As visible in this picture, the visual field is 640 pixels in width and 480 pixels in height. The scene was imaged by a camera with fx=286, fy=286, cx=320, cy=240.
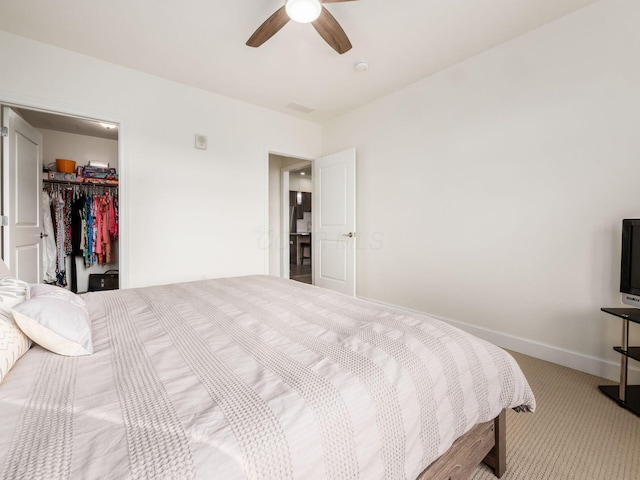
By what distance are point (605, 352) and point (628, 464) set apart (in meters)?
0.98

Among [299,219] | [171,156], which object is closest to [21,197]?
[171,156]

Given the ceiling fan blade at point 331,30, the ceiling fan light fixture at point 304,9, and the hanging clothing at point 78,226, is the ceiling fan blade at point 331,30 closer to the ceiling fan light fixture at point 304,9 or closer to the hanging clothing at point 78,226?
the ceiling fan light fixture at point 304,9

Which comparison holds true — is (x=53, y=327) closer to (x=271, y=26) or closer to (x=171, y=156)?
(x=271, y=26)

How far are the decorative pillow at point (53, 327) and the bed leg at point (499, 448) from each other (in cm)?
160

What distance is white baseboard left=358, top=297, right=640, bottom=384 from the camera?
197cm

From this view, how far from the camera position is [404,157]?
3.27 meters

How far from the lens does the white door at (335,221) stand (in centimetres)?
374

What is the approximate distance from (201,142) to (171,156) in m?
0.37

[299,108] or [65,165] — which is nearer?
[299,108]

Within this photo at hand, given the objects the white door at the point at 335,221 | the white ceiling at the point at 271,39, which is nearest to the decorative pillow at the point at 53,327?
the white ceiling at the point at 271,39

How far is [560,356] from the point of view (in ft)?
7.24

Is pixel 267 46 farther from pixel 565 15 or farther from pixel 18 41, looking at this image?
pixel 565 15

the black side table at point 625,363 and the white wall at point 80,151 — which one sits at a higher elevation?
the white wall at point 80,151

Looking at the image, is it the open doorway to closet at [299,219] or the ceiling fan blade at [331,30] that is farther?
the open doorway to closet at [299,219]
